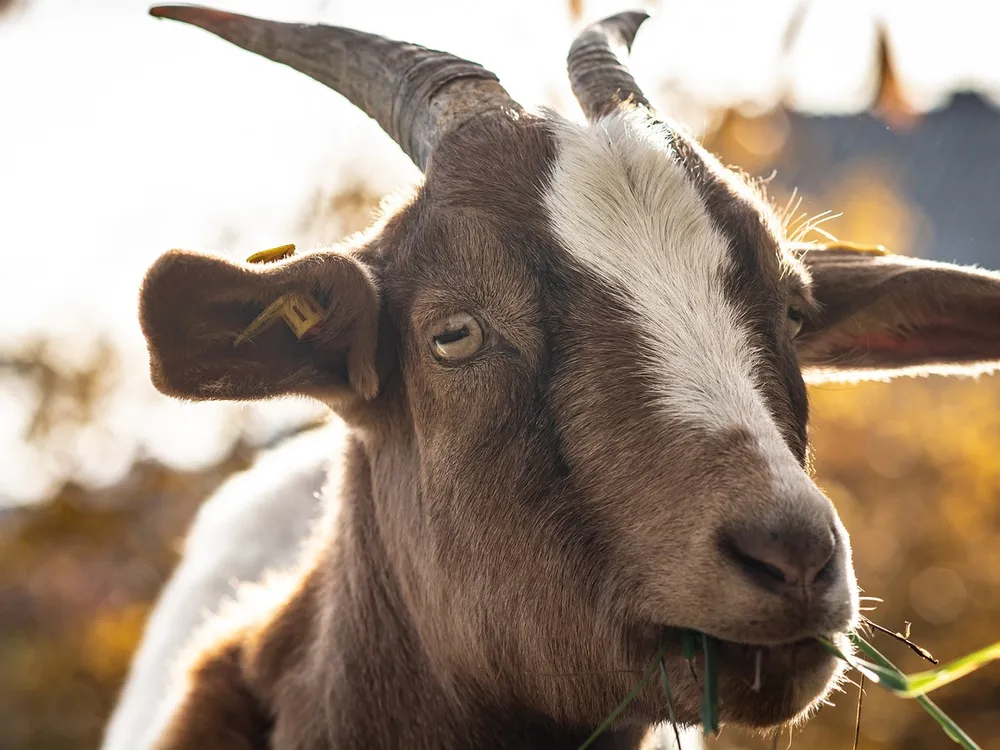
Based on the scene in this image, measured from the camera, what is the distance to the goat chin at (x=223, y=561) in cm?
529

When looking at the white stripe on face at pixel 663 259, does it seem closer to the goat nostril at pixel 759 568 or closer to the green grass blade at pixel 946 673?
the goat nostril at pixel 759 568

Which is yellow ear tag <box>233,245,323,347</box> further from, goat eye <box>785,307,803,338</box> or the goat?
goat eye <box>785,307,803,338</box>

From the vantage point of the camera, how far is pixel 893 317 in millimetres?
3836

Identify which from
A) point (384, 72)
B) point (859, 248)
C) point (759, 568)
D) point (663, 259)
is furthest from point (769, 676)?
point (384, 72)

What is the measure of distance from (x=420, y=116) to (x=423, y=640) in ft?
5.48

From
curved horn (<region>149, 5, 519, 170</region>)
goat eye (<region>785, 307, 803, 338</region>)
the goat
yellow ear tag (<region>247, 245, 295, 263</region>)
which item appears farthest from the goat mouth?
curved horn (<region>149, 5, 519, 170</region>)

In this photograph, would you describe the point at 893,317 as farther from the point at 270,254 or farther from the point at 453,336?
the point at 270,254

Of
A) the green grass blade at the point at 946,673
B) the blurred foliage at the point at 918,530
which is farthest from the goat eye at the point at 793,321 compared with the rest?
the blurred foliage at the point at 918,530

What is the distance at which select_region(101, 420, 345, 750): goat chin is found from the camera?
17.4 ft

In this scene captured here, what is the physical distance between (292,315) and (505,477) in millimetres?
764

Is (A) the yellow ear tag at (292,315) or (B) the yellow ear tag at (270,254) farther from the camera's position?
(B) the yellow ear tag at (270,254)

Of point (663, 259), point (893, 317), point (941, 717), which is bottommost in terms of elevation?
point (941, 717)

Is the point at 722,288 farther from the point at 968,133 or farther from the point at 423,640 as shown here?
the point at 968,133

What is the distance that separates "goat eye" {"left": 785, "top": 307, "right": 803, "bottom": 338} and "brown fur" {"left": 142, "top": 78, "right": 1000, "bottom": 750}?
39mm
